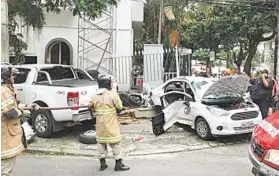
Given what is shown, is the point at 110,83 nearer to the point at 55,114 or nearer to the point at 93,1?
the point at 55,114

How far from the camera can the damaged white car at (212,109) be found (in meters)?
8.66

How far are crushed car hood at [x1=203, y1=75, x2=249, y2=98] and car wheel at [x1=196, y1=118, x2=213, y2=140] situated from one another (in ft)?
2.28

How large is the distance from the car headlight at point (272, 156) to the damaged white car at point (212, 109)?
4149 mm

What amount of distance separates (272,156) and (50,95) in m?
5.69

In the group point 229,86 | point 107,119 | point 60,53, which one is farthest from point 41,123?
point 60,53

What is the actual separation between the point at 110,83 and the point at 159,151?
2.45 meters

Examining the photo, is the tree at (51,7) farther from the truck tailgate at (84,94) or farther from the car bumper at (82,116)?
the car bumper at (82,116)

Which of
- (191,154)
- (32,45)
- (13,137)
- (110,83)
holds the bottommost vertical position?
(191,154)

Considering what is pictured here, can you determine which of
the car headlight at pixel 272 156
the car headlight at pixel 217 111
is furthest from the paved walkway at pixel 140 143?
the car headlight at pixel 272 156

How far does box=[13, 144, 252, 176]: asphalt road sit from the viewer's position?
639cm

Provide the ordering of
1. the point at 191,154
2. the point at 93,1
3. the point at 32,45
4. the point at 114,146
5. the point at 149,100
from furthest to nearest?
the point at 32,45, the point at 149,100, the point at 93,1, the point at 191,154, the point at 114,146

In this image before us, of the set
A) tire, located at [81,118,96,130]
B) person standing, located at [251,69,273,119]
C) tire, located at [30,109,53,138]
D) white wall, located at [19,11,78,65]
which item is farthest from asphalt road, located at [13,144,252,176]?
white wall, located at [19,11,78,65]

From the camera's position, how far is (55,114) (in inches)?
342

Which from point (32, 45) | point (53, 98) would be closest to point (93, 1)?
point (53, 98)
